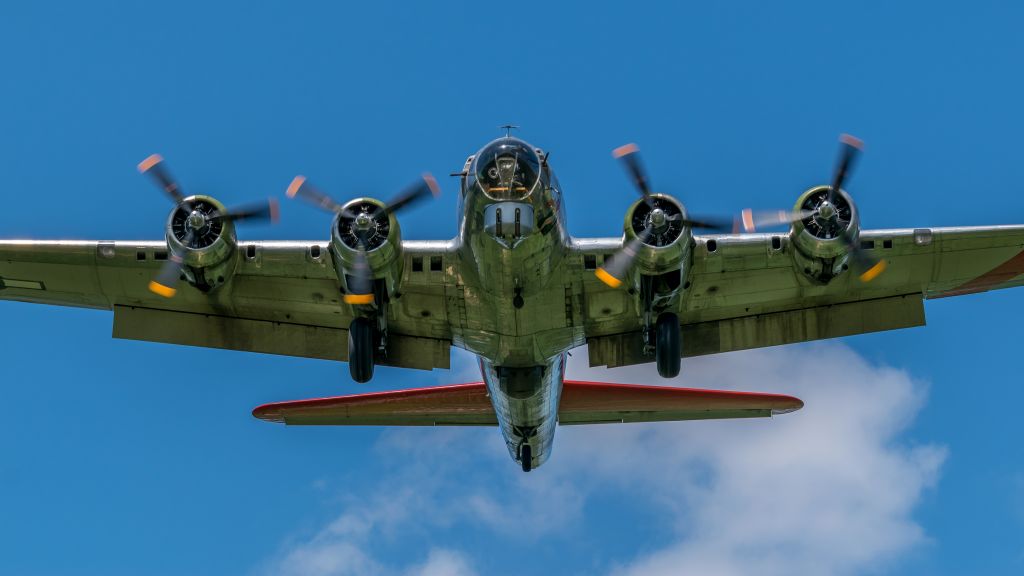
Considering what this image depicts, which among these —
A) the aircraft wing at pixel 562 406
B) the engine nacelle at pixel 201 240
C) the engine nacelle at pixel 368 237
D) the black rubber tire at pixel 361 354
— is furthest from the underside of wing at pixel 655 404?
the engine nacelle at pixel 201 240

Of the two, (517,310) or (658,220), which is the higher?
(658,220)

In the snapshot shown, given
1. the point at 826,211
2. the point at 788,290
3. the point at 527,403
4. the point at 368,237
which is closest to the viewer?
the point at 368,237

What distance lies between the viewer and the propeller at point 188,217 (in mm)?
22969

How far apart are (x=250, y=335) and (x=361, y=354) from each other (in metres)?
4.07

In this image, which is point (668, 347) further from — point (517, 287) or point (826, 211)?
point (826, 211)

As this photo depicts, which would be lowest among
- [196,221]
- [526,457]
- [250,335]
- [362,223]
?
[526,457]

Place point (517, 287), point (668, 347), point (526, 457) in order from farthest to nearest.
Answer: point (526, 457)
point (668, 347)
point (517, 287)

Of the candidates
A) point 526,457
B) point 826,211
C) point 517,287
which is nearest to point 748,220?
point 826,211

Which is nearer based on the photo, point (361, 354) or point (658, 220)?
point (658, 220)

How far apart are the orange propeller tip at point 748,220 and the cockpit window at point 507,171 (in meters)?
4.43

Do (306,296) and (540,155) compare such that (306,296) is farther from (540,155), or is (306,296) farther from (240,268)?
(540,155)

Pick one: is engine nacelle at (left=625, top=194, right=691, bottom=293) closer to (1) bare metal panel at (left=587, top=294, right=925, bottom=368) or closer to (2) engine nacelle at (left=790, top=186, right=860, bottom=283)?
(2) engine nacelle at (left=790, top=186, right=860, bottom=283)

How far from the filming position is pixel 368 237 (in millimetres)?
22375

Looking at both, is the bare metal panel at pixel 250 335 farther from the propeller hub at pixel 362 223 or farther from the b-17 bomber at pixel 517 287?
the propeller hub at pixel 362 223
